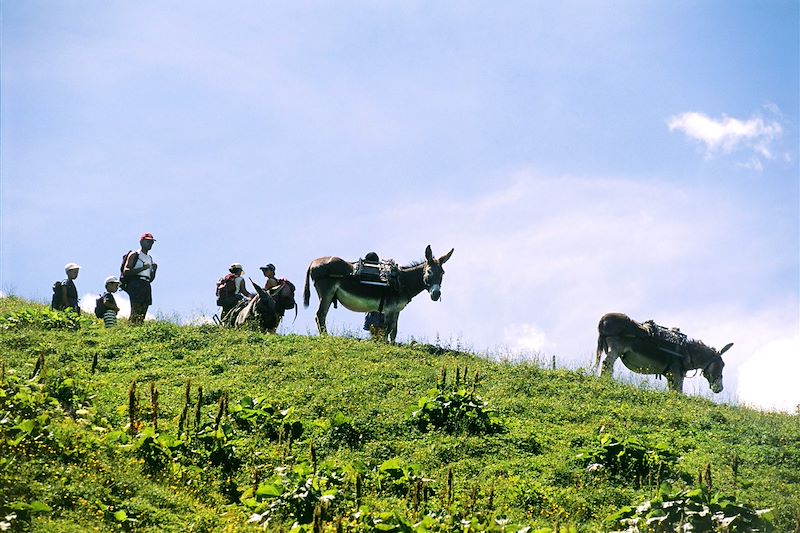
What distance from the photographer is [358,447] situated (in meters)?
13.6

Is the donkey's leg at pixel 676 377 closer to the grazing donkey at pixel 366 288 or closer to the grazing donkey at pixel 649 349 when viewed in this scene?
the grazing donkey at pixel 649 349

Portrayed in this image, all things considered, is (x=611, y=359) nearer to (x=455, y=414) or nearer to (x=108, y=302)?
(x=455, y=414)

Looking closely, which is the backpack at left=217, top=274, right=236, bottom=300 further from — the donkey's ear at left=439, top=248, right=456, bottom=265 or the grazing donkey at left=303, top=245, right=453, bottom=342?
the donkey's ear at left=439, top=248, right=456, bottom=265

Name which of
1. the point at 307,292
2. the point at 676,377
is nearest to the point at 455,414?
the point at 307,292

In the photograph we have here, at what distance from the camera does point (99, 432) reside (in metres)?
12.8

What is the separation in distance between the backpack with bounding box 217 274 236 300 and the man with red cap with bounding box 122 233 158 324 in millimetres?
1719

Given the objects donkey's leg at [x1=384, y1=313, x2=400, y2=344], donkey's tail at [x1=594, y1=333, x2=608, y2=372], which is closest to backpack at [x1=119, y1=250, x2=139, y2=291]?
donkey's leg at [x1=384, y1=313, x2=400, y2=344]

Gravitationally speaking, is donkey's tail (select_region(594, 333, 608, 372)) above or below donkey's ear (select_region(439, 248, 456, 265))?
below

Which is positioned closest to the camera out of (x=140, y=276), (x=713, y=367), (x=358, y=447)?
(x=358, y=447)

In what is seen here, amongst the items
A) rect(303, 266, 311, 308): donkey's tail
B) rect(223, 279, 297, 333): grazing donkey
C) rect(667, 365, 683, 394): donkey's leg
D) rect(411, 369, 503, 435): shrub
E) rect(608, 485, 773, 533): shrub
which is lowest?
rect(608, 485, 773, 533): shrub

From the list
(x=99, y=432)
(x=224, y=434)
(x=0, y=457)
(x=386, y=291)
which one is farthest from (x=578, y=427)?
(x=386, y=291)

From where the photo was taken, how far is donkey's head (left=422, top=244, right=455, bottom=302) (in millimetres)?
24231

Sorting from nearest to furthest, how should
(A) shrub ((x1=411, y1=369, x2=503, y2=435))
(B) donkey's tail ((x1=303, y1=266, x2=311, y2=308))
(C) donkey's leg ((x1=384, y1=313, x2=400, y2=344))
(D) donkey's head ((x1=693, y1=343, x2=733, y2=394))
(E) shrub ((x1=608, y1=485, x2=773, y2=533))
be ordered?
(E) shrub ((x1=608, y1=485, x2=773, y2=533)) < (A) shrub ((x1=411, y1=369, x2=503, y2=435)) < (C) donkey's leg ((x1=384, y1=313, x2=400, y2=344)) < (B) donkey's tail ((x1=303, y1=266, x2=311, y2=308)) < (D) donkey's head ((x1=693, y1=343, x2=733, y2=394))

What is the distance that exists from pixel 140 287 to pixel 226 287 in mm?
2160
